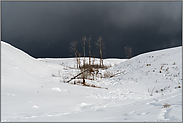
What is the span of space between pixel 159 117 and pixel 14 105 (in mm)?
3611

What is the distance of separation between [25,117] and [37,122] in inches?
19.9

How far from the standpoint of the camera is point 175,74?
36.6ft

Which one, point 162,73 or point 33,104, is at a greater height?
point 162,73

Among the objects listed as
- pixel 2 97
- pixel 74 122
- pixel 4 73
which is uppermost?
pixel 4 73

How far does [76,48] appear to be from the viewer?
29.8 m

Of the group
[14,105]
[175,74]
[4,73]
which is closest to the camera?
[14,105]

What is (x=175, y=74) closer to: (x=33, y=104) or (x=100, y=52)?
(x=33, y=104)

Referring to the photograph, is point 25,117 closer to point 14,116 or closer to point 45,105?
point 14,116

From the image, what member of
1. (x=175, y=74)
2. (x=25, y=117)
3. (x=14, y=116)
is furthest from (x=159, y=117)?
(x=175, y=74)

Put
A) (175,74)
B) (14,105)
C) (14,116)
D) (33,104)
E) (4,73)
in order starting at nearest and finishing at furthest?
(14,116) → (14,105) → (33,104) → (4,73) → (175,74)

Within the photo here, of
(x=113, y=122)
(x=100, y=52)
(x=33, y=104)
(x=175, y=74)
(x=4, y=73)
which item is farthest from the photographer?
(x=100, y=52)

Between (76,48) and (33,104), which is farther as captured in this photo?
(76,48)

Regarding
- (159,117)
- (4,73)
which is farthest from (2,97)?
(159,117)

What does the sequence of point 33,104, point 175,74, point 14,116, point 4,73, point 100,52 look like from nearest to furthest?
point 14,116 → point 33,104 → point 4,73 → point 175,74 → point 100,52
